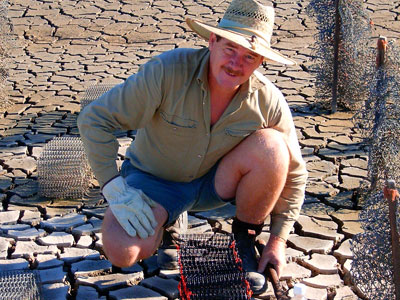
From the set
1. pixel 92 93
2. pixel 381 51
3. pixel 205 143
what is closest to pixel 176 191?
pixel 205 143

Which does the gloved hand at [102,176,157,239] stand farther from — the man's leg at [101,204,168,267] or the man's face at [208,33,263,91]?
the man's face at [208,33,263,91]

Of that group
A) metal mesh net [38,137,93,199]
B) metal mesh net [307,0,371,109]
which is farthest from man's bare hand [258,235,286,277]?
metal mesh net [307,0,371,109]

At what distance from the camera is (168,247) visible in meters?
4.02

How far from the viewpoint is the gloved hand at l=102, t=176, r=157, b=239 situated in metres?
3.52

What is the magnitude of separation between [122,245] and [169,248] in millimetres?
573

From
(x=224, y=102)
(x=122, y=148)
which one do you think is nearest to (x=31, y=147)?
(x=122, y=148)

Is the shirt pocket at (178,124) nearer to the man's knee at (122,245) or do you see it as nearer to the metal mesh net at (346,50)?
the man's knee at (122,245)

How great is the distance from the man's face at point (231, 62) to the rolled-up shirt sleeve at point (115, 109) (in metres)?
0.28

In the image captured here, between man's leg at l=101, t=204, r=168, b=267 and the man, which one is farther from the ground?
the man

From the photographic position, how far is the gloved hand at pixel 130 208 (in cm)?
352

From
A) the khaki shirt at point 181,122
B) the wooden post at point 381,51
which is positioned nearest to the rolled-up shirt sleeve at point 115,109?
the khaki shirt at point 181,122

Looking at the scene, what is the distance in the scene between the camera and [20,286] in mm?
3525

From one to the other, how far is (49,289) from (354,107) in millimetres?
3548

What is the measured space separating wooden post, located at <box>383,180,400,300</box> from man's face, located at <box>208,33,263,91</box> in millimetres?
911
